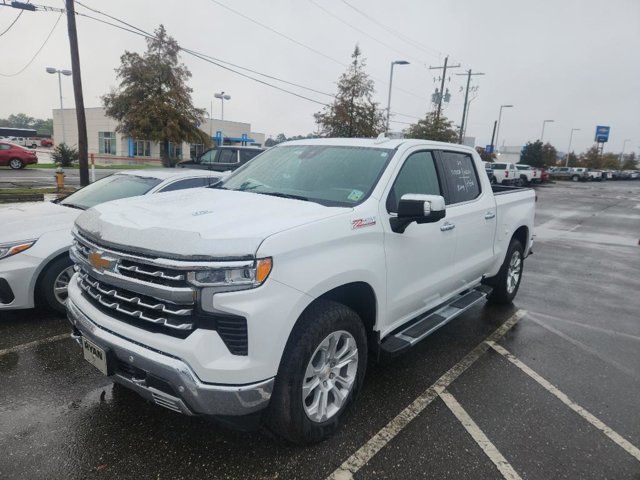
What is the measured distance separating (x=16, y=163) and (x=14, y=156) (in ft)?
1.47

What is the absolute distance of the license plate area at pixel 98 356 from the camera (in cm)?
248

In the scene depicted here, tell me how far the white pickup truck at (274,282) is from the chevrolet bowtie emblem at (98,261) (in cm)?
1

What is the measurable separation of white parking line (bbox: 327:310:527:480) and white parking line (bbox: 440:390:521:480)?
0.42 ft

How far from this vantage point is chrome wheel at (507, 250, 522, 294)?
221 inches

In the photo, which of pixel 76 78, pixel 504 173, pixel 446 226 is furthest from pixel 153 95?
pixel 446 226

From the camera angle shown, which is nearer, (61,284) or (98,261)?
(98,261)

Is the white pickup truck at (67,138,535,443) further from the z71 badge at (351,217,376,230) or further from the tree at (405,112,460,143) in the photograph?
the tree at (405,112,460,143)

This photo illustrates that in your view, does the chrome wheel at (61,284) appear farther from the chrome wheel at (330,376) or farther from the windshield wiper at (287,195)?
the chrome wheel at (330,376)

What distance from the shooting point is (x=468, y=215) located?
166 inches

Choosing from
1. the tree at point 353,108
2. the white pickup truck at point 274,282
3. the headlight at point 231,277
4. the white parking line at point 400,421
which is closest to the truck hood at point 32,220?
the white pickup truck at point 274,282

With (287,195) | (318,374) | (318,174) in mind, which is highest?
(318,174)

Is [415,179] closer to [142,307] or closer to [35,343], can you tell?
[142,307]

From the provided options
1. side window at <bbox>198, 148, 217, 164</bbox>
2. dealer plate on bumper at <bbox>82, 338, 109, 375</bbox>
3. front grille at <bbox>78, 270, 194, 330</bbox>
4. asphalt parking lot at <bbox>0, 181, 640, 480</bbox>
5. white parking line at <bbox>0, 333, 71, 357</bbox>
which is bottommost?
white parking line at <bbox>0, 333, 71, 357</bbox>

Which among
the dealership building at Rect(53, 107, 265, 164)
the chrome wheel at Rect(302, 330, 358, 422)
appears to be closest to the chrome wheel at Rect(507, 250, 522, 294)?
the chrome wheel at Rect(302, 330, 358, 422)
